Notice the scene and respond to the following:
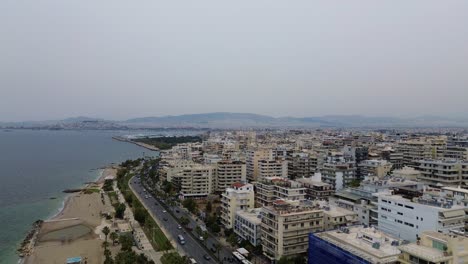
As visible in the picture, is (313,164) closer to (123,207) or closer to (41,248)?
(123,207)

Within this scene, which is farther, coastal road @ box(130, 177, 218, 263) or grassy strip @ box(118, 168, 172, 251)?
grassy strip @ box(118, 168, 172, 251)

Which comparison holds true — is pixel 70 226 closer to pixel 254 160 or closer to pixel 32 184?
pixel 254 160

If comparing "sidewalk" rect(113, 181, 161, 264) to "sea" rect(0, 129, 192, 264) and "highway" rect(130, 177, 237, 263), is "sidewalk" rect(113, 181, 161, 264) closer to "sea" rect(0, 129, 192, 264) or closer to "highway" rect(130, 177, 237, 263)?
"highway" rect(130, 177, 237, 263)

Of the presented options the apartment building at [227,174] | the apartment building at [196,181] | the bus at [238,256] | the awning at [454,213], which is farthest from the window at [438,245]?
the apartment building at [196,181]

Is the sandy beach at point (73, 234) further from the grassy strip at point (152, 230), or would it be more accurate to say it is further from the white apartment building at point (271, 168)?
the white apartment building at point (271, 168)

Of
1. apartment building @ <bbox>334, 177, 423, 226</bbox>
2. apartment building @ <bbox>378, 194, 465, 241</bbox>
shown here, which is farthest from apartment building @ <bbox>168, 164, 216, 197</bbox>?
apartment building @ <bbox>378, 194, 465, 241</bbox>

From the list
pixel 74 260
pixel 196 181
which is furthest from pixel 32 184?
pixel 74 260
